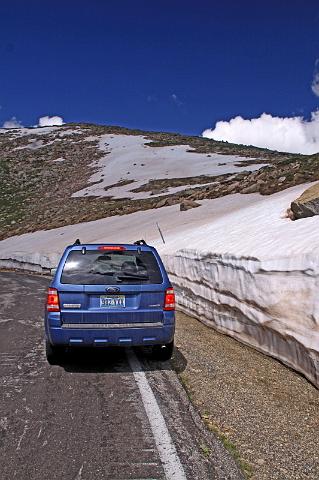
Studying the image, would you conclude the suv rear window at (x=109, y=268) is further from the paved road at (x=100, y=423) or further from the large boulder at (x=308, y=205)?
the large boulder at (x=308, y=205)

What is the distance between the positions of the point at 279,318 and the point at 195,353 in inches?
57.3

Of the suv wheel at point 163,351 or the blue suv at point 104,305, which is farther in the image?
the suv wheel at point 163,351

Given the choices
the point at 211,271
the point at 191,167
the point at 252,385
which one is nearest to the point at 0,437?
the point at 252,385

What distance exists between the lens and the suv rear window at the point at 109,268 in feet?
20.4

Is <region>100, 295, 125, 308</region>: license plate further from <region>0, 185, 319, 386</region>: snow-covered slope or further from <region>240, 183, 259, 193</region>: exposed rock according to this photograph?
<region>240, 183, 259, 193</region>: exposed rock

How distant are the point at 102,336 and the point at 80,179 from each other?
192ft

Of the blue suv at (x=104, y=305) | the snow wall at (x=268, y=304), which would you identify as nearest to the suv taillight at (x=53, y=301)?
the blue suv at (x=104, y=305)

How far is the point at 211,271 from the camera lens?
32.9ft

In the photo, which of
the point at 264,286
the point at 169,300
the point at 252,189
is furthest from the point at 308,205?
the point at 252,189

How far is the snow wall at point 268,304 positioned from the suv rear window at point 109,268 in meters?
1.77

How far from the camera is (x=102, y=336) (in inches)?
239

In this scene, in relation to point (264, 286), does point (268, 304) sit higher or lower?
lower

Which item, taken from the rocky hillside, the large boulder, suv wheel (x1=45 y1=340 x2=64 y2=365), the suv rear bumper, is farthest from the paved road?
the rocky hillside

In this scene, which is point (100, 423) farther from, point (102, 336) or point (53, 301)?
point (53, 301)
